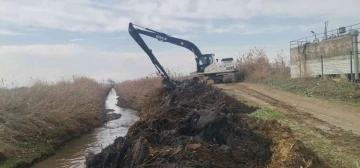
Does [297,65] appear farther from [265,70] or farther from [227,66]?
[227,66]

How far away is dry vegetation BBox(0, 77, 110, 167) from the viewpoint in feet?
42.8

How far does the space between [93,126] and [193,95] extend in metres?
6.79

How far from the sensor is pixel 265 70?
31.3 m

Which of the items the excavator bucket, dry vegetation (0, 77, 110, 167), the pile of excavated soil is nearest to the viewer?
the pile of excavated soil

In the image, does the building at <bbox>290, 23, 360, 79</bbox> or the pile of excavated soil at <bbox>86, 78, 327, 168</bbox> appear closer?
the pile of excavated soil at <bbox>86, 78, 327, 168</bbox>

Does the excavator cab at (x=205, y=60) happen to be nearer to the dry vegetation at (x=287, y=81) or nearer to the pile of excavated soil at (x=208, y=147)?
the dry vegetation at (x=287, y=81)

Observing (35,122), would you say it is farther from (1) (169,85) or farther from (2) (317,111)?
(2) (317,111)

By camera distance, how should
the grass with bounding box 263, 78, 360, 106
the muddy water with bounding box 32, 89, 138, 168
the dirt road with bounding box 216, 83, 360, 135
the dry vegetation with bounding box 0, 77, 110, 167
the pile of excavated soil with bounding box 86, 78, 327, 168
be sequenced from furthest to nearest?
the grass with bounding box 263, 78, 360, 106 < the dry vegetation with bounding box 0, 77, 110, 167 < the muddy water with bounding box 32, 89, 138, 168 < the dirt road with bounding box 216, 83, 360, 135 < the pile of excavated soil with bounding box 86, 78, 327, 168

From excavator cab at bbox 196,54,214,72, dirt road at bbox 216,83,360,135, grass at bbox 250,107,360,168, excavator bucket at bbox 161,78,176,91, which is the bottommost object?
dirt road at bbox 216,83,360,135

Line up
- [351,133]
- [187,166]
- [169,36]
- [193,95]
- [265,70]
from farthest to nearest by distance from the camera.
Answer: [265,70] < [169,36] < [193,95] < [351,133] < [187,166]

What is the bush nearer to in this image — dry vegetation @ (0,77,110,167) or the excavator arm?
the excavator arm

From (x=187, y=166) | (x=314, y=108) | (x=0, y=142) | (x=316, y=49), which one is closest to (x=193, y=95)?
(x=314, y=108)

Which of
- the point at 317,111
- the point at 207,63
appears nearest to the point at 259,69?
the point at 207,63

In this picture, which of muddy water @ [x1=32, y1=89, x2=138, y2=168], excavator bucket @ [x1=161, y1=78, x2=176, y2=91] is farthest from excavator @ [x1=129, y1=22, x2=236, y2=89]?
muddy water @ [x1=32, y1=89, x2=138, y2=168]
